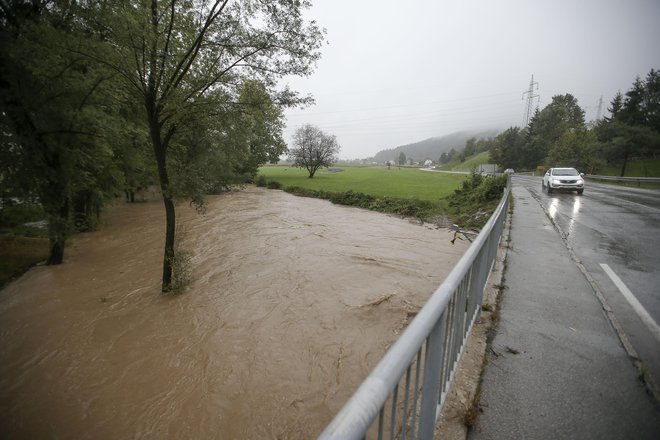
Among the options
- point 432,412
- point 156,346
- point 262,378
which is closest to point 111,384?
point 156,346

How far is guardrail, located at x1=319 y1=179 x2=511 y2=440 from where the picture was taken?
97 centimetres

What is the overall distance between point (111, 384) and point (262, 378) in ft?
8.83

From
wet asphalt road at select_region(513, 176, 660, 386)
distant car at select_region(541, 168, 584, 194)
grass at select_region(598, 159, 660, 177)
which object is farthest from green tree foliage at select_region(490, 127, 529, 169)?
wet asphalt road at select_region(513, 176, 660, 386)

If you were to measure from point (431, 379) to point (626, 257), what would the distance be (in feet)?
26.3

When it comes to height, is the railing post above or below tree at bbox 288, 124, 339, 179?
below

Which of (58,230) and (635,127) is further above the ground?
(635,127)

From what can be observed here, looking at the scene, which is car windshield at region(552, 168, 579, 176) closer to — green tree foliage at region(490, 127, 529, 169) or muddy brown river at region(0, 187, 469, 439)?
muddy brown river at region(0, 187, 469, 439)

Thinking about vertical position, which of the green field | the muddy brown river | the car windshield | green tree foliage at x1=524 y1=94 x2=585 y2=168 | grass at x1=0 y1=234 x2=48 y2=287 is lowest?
the muddy brown river

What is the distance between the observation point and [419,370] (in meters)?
1.84

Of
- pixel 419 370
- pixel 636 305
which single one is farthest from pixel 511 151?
pixel 419 370

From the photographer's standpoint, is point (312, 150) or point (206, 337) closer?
point (206, 337)

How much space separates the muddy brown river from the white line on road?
140 inches

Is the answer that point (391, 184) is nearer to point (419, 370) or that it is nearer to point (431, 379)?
point (431, 379)

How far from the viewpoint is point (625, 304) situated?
15.0ft
